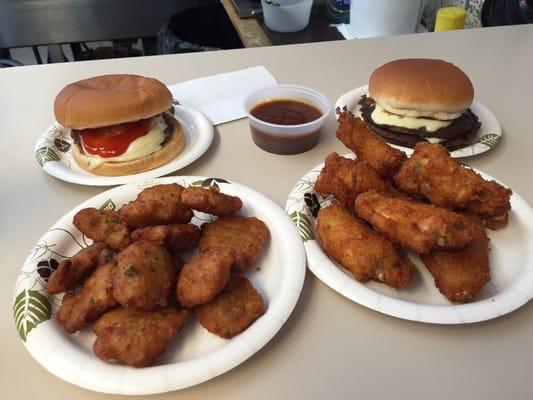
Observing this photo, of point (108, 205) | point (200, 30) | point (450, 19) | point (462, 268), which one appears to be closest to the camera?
point (462, 268)

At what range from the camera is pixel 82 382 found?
0.90m

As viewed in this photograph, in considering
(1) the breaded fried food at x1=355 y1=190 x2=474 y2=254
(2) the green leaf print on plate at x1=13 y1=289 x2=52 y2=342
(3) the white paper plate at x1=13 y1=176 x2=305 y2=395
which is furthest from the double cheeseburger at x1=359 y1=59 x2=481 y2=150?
(2) the green leaf print on plate at x1=13 y1=289 x2=52 y2=342

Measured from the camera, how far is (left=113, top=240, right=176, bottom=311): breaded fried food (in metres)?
0.96

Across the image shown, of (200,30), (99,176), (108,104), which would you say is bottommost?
(200,30)

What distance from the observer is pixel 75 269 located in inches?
42.8

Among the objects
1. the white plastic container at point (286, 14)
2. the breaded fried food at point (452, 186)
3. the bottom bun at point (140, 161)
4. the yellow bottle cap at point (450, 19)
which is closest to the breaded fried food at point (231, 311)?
the breaded fried food at point (452, 186)

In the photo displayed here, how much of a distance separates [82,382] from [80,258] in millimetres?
319

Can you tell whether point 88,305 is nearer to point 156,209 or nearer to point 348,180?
point 156,209

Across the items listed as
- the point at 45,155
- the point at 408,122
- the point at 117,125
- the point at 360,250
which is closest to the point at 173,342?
the point at 360,250

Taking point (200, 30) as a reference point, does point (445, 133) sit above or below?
above

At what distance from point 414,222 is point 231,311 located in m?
0.48

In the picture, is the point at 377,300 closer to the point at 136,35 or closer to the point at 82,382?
the point at 82,382

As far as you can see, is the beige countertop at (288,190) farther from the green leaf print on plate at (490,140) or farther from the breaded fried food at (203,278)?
the breaded fried food at (203,278)

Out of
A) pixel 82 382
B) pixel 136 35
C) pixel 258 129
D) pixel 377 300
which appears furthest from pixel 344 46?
pixel 136 35
